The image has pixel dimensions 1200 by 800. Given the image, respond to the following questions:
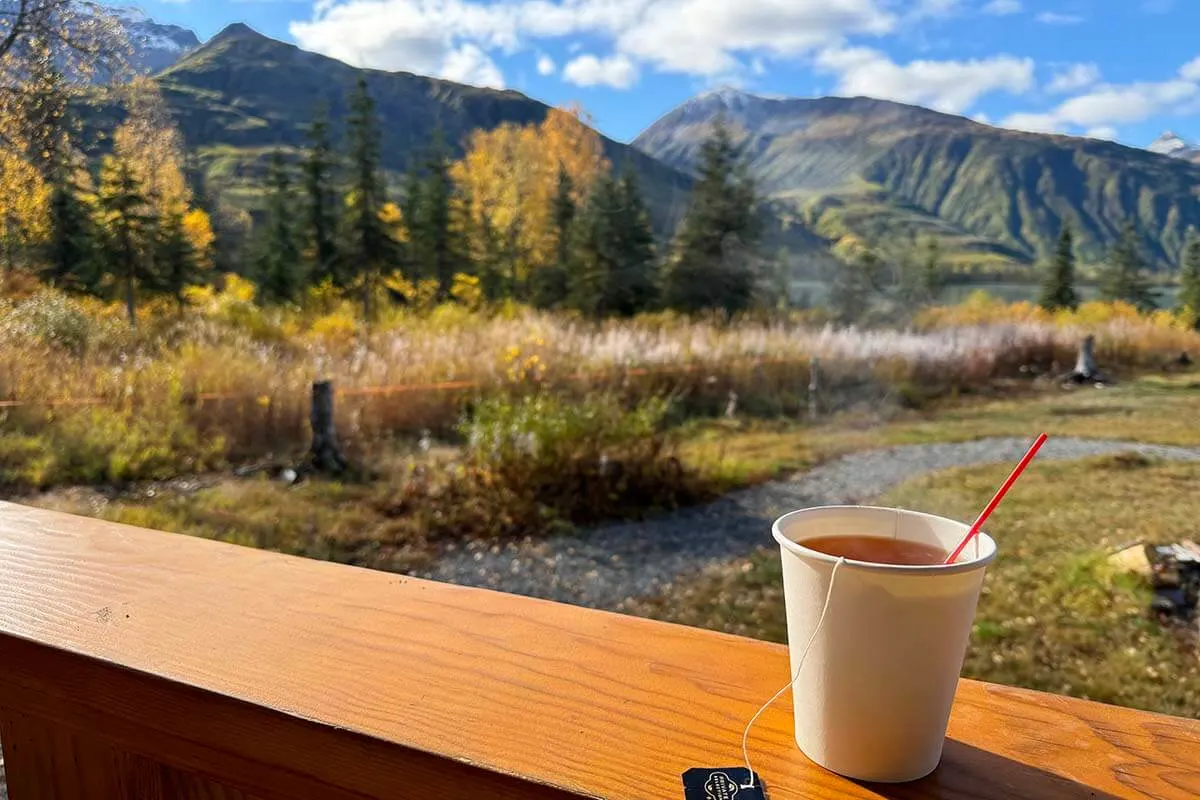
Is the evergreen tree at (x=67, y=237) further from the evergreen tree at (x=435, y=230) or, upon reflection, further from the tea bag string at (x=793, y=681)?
the tea bag string at (x=793, y=681)

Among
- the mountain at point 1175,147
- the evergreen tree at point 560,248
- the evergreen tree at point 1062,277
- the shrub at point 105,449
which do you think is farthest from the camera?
the evergreen tree at point 560,248

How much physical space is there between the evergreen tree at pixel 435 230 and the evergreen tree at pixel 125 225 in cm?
111

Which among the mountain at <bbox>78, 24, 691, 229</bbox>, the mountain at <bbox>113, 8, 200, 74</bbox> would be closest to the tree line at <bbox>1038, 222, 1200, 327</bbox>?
the mountain at <bbox>78, 24, 691, 229</bbox>

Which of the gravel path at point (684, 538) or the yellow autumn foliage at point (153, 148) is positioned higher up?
the yellow autumn foliage at point (153, 148)

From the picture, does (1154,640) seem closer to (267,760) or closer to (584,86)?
(267,760)

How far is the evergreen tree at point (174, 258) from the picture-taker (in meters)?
2.29

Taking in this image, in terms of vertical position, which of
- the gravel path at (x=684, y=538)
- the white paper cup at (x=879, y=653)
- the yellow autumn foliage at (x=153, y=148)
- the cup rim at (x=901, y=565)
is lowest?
the gravel path at (x=684, y=538)

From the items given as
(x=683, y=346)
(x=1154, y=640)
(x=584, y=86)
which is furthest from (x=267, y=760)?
(x=683, y=346)

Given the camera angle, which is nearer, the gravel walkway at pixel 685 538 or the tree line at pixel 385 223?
the gravel walkway at pixel 685 538

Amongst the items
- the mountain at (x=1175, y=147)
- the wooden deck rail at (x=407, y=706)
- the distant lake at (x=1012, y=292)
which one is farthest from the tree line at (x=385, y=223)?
the wooden deck rail at (x=407, y=706)

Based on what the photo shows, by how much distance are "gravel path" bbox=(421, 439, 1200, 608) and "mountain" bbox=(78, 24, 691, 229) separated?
106 cm

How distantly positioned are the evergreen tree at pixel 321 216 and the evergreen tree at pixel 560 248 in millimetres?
862

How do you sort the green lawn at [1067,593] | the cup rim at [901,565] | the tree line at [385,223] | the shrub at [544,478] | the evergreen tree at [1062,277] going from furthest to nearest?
the shrub at [544,478] < the tree line at [385,223] < the evergreen tree at [1062,277] < the green lawn at [1067,593] < the cup rim at [901,565]

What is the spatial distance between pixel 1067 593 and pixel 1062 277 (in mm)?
691
